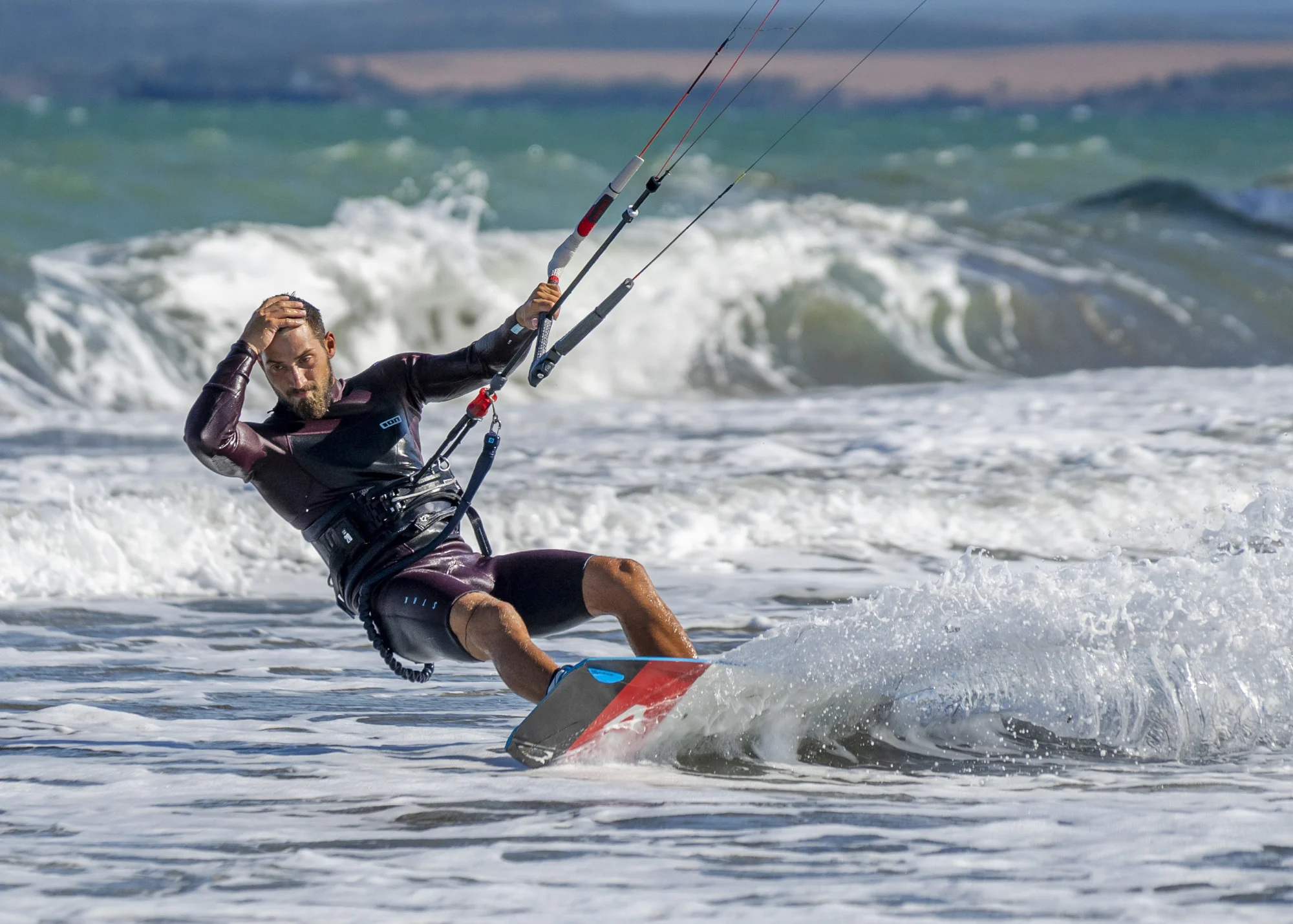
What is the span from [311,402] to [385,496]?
36 cm

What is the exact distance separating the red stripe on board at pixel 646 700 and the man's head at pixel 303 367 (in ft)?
4.17

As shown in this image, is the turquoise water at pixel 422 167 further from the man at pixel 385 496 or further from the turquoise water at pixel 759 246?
the man at pixel 385 496

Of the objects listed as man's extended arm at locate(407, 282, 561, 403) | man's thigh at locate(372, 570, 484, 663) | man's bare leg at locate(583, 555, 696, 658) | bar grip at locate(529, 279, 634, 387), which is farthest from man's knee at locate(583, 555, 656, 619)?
man's extended arm at locate(407, 282, 561, 403)

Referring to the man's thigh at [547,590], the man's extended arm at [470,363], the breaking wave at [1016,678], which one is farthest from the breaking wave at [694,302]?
the breaking wave at [1016,678]

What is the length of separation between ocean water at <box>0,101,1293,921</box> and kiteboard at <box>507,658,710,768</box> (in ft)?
0.24

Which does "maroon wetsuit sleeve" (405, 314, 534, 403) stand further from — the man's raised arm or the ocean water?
the ocean water

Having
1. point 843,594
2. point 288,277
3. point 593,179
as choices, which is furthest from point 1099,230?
Result: point 843,594

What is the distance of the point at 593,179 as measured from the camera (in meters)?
26.8

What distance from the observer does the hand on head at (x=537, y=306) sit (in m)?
4.91

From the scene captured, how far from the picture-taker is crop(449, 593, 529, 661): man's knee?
446cm

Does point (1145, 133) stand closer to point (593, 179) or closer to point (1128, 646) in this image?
point (593, 179)

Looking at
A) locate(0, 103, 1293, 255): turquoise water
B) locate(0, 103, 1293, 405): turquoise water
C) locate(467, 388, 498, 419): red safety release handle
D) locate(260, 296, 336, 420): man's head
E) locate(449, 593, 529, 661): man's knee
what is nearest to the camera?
locate(449, 593, 529, 661): man's knee

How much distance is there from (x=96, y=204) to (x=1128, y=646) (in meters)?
19.8

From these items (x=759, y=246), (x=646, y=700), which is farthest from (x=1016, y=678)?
(x=759, y=246)
